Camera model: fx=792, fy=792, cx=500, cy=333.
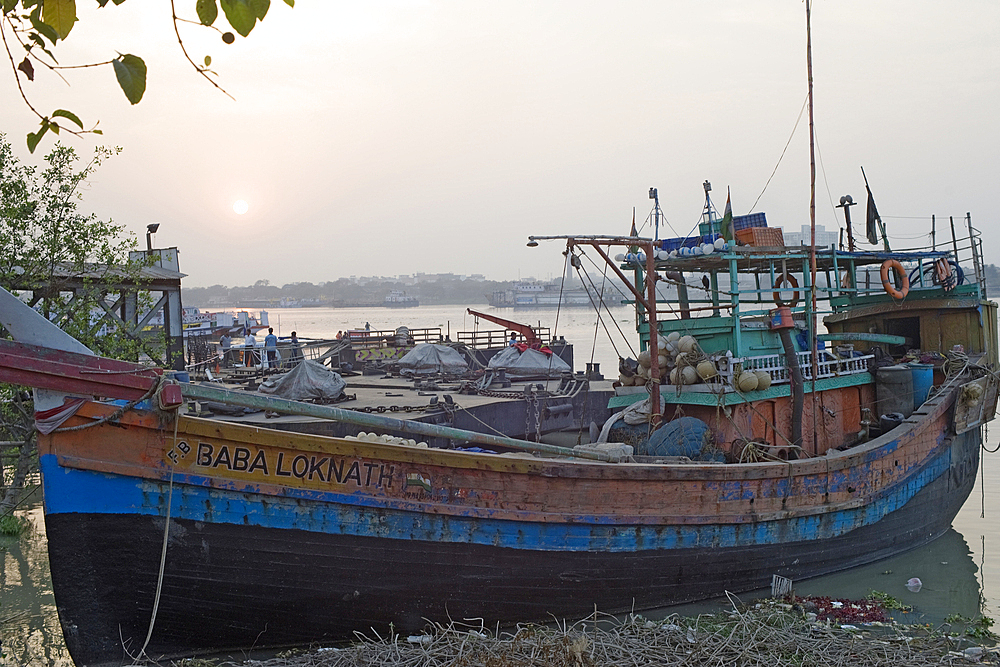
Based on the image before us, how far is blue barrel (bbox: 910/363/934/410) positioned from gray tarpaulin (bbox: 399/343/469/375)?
15191mm

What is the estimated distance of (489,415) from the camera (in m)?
16.0

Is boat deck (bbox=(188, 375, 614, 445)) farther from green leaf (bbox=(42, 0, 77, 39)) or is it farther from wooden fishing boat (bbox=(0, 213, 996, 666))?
green leaf (bbox=(42, 0, 77, 39))

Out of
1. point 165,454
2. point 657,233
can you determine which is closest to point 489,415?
point 657,233

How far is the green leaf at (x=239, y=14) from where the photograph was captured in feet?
8.33

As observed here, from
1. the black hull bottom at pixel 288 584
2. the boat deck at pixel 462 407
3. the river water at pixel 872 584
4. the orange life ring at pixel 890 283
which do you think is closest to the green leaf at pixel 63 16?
the black hull bottom at pixel 288 584

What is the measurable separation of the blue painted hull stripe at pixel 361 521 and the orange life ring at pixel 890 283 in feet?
12.3

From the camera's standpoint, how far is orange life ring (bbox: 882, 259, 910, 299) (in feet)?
34.2

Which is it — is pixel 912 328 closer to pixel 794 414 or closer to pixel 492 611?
pixel 794 414

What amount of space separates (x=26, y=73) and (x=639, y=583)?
6543 mm

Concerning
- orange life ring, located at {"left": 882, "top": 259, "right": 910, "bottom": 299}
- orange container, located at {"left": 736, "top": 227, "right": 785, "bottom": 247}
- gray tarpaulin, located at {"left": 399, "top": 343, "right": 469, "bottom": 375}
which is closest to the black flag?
orange life ring, located at {"left": 882, "top": 259, "right": 910, "bottom": 299}

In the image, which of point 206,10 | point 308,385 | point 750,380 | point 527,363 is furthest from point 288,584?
point 527,363

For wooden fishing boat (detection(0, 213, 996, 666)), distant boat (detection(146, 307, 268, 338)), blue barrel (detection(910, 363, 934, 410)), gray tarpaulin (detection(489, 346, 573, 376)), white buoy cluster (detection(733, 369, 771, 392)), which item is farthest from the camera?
distant boat (detection(146, 307, 268, 338))

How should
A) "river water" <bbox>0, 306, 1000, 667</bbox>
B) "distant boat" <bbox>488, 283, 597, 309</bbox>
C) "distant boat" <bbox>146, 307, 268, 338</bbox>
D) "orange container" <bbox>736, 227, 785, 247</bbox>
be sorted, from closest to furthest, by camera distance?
"river water" <bbox>0, 306, 1000, 667</bbox> < "orange container" <bbox>736, 227, 785, 247</bbox> < "distant boat" <bbox>146, 307, 268, 338</bbox> < "distant boat" <bbox>488, 283, 597, 309</bbox>

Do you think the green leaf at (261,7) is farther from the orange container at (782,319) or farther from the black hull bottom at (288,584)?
the orange container at (782,319)
